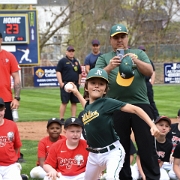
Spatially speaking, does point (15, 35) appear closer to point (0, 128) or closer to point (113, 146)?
point (0, 128)

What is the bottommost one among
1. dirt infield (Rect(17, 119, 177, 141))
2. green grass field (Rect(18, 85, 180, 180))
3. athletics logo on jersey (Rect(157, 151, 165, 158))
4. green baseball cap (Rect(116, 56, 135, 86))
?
green grass field (Rect(18, 85, 180, 180))

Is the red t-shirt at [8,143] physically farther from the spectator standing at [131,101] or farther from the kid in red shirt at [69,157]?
the spectator standing at [131,101]

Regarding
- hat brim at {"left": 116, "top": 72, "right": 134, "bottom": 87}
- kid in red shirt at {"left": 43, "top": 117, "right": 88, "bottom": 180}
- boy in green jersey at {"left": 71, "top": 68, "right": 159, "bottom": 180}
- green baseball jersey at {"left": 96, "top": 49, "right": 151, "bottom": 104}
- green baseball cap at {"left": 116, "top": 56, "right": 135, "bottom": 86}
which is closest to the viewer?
boy in green jersey at {"left": 71, "top": 68, "right": 159, "bottom": 180}

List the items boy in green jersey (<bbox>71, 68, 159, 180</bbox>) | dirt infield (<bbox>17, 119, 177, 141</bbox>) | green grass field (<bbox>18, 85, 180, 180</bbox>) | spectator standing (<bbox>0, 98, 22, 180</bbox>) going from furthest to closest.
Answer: dirt infield (<bbox>17, 119, 177, 141</bbox>)
green grass field (<bbox>18, 85, 180, 180</bbox>)
spectator standing (<bbox>0, 98, 22, 180</bbox>)
boy in green jersey (<bbox>71, 68, 159, 180</bbox>)

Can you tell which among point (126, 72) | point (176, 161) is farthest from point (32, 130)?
point (126, 72)

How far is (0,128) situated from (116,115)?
1.81 meters

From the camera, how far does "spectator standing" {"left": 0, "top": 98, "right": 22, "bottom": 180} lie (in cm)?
651

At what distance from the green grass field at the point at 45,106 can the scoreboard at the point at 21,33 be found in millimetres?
1836

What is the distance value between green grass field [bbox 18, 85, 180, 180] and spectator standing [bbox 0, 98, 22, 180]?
3.61 feet

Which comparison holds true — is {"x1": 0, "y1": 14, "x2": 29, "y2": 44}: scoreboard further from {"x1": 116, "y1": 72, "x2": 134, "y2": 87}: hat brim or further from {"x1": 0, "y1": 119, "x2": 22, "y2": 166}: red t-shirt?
{"x1": 116, "y1": 72, "x2": 134, "y2": 87}: hat brim

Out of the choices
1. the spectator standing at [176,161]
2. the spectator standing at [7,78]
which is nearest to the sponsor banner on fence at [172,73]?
the spectator standing at [7,78]

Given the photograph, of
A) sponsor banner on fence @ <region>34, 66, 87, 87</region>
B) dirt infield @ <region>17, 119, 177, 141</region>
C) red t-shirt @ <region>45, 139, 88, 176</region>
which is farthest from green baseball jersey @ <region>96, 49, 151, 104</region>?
sponsor banner on fence @ <region>34, 66, 87, 87</region>

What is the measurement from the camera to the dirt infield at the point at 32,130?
36.0ft

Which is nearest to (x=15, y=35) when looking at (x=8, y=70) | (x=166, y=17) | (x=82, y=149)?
(x=8, y=70)
